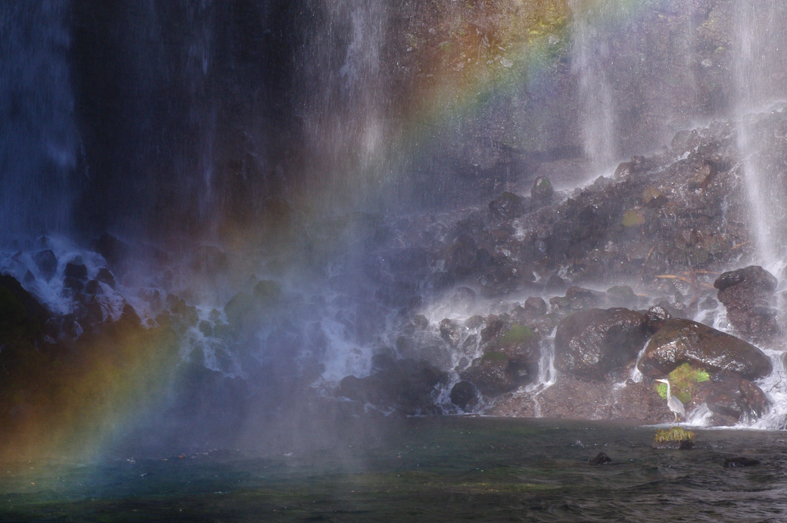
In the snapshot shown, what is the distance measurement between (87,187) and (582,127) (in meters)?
20.5

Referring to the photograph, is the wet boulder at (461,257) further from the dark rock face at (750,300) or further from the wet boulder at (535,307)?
the dark rock face at (750,300)

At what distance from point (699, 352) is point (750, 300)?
361 centimetres

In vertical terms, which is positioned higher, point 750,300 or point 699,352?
point 750,300

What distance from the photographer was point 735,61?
25.5 meters

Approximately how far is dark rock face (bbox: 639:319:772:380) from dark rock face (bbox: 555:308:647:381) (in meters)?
0.48

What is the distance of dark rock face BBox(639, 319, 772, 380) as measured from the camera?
13836 millimetres

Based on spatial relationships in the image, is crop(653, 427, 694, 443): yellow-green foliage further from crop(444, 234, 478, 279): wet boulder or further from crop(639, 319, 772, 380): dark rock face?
crop(444, 234, 478, 279): wet boulder

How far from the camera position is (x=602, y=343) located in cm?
1566

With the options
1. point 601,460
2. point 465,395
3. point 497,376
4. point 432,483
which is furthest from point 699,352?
point 432,483

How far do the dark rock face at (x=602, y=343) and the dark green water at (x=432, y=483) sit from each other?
3398 mm

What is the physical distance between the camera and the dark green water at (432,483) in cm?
698

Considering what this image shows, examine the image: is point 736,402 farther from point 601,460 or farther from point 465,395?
point 465,395

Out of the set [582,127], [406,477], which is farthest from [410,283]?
[406,477]

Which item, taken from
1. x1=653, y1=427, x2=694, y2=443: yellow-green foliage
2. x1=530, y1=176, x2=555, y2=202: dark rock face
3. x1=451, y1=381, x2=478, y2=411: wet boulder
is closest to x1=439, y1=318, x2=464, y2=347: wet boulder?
x1=451, y1=381, x2=478, y2=411: wet boulder
